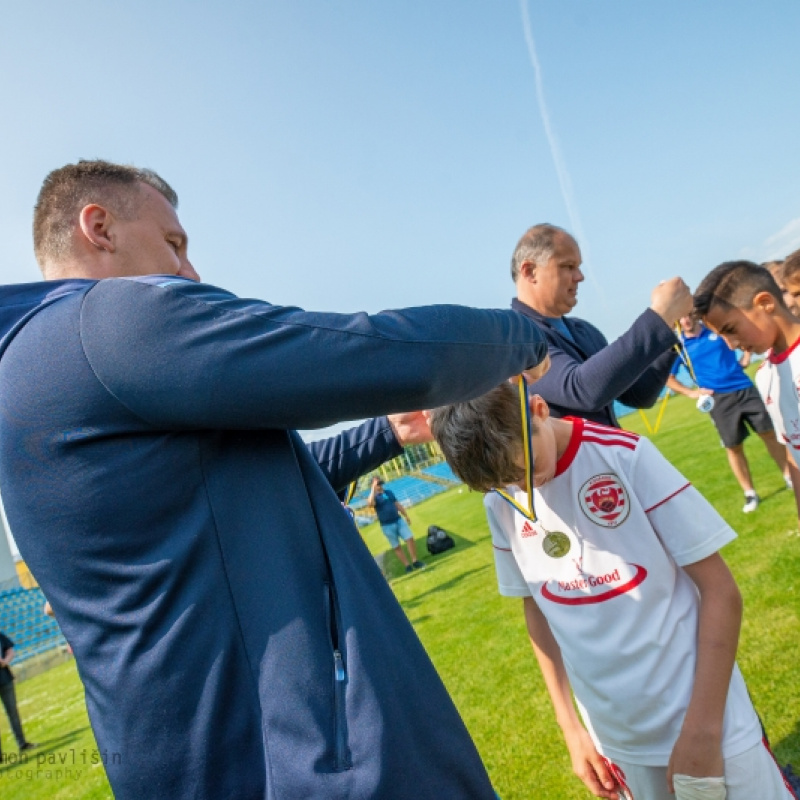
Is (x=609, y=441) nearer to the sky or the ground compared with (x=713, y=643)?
nearer to the sky

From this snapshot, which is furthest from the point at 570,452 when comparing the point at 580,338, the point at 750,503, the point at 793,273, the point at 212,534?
the point at 750,503

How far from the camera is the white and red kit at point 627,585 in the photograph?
177 cm

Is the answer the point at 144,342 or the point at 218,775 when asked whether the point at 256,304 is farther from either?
the point at 218,775

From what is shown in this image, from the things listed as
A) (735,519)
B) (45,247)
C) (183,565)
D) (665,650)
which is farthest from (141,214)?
(735,519)

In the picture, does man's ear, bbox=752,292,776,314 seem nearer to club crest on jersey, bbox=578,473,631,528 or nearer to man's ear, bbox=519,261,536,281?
man's ear, bbox=519,261,536,281

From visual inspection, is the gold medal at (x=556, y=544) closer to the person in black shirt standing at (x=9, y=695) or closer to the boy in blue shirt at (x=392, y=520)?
the person in black shirt standing at (x=9, y=695)

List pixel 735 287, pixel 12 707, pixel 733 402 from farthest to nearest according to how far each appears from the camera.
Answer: pixel 12 707, pixel 733 402, pixel 735 287

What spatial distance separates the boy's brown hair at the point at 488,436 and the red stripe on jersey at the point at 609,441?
268 mm

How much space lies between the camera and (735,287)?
11.0 feet

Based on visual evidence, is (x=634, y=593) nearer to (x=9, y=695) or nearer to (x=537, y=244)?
(x=537, y=244)

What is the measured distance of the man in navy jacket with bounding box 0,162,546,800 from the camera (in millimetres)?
1007

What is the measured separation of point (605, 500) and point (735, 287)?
7.18ft

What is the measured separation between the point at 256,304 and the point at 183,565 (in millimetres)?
500

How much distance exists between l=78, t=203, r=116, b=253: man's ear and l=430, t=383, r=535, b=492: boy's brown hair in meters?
1.07
